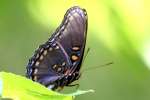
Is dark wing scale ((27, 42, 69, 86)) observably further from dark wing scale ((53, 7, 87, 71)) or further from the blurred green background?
the blurred green background

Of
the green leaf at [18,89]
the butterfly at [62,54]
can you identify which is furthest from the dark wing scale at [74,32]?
the green leaf at [18,89]

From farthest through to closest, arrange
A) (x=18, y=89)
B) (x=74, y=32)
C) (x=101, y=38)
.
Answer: (x=101, y=38) < (x=74, y=32) < (x=18, y=89)

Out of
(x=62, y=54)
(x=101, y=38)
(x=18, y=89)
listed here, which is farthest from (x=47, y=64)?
(x=18, y=89)

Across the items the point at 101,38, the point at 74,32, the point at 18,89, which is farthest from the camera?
the point at 101,38

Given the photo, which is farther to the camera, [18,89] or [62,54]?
[62,54]

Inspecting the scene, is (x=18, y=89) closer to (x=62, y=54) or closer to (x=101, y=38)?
(x=62, y=54)

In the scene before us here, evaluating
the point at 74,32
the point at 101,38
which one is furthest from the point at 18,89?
the point at 101,38

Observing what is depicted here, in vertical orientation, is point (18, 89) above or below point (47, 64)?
above
